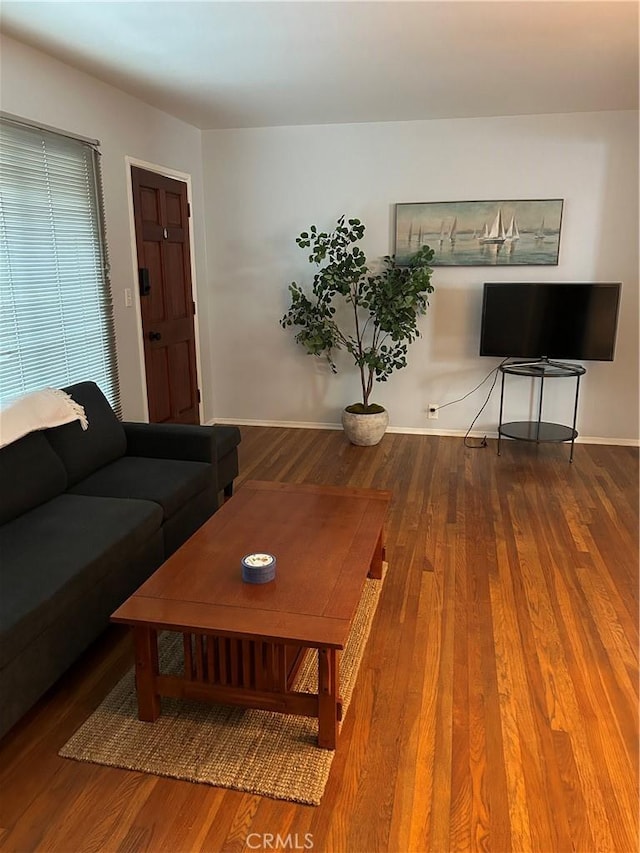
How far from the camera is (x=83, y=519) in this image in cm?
255

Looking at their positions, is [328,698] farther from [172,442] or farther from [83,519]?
[172,442]

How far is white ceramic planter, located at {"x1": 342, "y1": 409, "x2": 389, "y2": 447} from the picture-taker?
4973 mm

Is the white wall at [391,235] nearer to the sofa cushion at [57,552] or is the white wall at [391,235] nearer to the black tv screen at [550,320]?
the black tv screen at [550,320]

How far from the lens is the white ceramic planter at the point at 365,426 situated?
16.3 ft

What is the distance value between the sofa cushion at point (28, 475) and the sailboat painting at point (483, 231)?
3.27 metres

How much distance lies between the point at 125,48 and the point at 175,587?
2.81 m

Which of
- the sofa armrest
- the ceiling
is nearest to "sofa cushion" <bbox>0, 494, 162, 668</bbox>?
the sofa armrest

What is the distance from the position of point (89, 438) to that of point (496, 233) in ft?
11.3

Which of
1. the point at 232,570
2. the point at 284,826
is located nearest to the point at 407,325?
the point at 232,570

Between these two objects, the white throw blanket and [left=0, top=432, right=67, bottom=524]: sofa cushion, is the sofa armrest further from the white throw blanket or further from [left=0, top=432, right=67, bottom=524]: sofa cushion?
[left=0, top=432, right=67, bottom=524]: sofa cushion

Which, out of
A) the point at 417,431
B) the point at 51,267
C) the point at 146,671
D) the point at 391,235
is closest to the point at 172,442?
the point at 51,267

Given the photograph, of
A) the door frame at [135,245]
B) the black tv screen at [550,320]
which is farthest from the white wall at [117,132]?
the black tv screen at [550,320]

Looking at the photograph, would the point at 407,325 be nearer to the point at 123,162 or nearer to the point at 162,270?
the point at 162,270

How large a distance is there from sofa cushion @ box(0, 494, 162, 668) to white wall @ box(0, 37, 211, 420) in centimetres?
174
